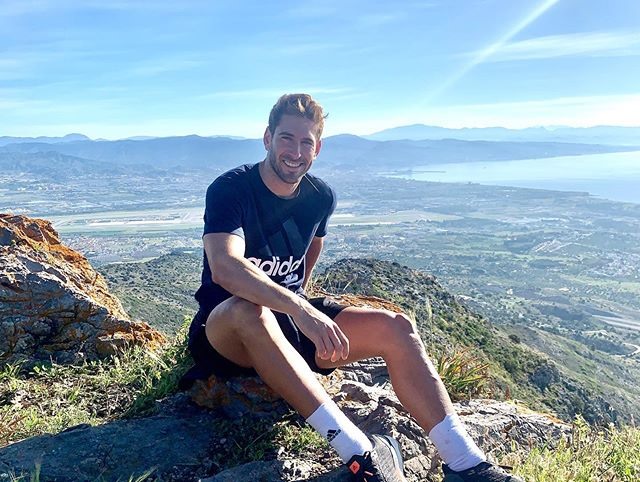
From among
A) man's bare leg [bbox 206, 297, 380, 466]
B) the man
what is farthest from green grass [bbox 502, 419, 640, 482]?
man's bare leg [bbox 206, 297, 380, 466]

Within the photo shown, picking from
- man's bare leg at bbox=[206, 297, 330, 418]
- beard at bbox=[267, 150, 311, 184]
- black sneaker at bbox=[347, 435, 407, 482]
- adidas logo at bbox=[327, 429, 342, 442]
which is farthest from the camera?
beard at bbox=[267, 150, 311, 184]

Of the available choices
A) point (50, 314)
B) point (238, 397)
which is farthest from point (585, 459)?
point (50, 314)

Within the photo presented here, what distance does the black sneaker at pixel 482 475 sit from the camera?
2.63 m

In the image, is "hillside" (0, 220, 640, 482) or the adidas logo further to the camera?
"hillside" (0, 220, 640, 482)

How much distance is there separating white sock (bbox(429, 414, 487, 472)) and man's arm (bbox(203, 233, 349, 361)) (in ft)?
1.98

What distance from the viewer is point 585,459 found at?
3291mm

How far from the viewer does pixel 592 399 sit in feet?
66.8

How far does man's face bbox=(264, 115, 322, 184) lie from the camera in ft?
11.7

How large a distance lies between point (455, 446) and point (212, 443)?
4.47 feet

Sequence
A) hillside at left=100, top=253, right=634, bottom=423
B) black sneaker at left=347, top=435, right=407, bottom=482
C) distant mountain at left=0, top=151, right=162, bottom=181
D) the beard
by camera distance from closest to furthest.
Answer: black sneaker at left=347, top=435, right=407, bottom=482
the beard
hillside at left=100, top=253, right=634, bottom=423
distant mountain at left=0, top=151, right=162, bottom=181

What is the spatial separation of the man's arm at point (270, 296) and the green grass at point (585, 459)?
117 centimetres

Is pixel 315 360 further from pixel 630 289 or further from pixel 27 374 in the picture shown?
pixel 630 289

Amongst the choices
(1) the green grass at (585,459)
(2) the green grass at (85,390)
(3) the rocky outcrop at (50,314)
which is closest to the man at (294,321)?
(1) the green grass at (585,459)

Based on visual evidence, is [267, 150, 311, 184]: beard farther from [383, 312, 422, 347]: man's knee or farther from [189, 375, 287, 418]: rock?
[189, 375, 287, 418]: rock
